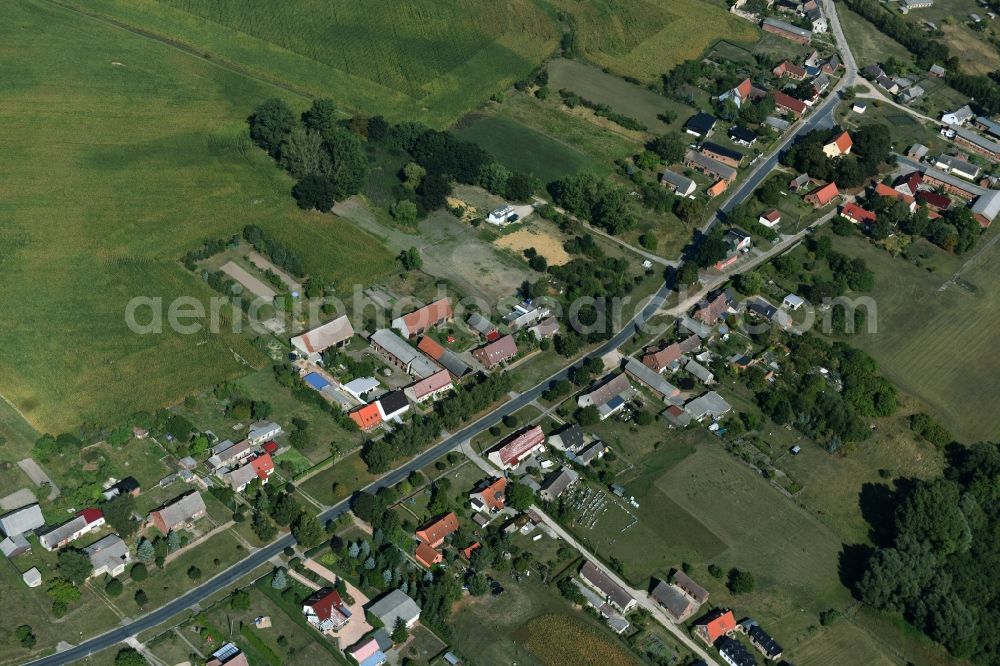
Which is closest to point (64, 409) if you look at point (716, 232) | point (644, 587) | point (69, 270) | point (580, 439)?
point (69, 270)

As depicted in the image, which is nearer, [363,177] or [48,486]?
[48,486]

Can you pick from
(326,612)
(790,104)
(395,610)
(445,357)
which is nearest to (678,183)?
(790,104)

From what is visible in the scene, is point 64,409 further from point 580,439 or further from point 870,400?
point 870,400

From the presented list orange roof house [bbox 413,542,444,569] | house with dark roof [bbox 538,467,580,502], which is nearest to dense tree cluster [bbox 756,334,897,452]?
house with dark roof [bbox 538,467,580,502]

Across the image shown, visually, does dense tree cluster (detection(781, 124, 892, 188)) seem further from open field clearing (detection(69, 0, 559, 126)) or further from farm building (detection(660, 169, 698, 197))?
open field clearing (detection(69, 0, 559, 126))

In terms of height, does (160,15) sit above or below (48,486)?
above

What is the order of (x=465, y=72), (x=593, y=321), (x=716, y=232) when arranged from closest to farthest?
(x=593, y=321) → (x=716, y=232) → (x=465, y=72)

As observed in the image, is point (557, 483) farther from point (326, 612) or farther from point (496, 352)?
point (326, 612)

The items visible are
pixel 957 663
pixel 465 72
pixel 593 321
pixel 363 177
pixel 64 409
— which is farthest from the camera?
pixel 465 72
